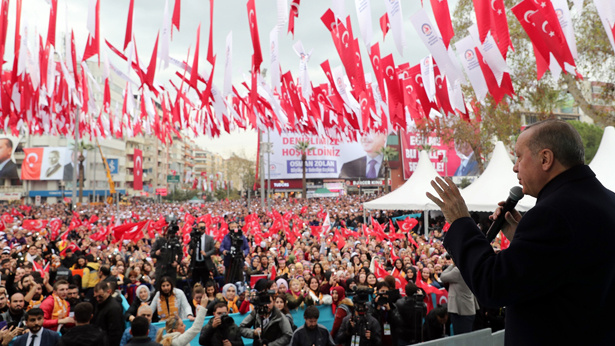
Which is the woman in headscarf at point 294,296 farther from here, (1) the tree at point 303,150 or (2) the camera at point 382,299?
(1) the tree at point 303,150

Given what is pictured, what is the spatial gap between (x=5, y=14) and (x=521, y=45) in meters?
16.8

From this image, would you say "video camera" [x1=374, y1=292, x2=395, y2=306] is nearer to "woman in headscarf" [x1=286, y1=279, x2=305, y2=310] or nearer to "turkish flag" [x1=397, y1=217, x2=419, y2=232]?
"woman in headscarf" [x1=286, y1=279, x2=305, y2=310]

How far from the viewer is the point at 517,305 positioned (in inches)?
62.4

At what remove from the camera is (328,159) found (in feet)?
279

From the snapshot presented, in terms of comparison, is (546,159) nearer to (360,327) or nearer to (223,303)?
(360,327)

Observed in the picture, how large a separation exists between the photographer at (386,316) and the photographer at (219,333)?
2037 millimetres

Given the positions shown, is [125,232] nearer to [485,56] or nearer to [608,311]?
[485,56]

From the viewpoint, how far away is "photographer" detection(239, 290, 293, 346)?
5922 millimetres

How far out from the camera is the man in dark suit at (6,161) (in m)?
69.7

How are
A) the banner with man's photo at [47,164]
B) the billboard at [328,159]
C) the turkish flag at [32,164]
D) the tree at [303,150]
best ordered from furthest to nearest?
the billboard at [328,159] → the tree at [303,150] → the turkish flag at [32,164] → the banner with man's photo at [47,164]

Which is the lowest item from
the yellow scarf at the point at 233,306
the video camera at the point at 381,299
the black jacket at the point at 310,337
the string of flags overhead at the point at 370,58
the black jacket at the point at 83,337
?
the yellow scarf at the point at 233,306

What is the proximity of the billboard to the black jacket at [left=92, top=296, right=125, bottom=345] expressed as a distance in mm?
74054

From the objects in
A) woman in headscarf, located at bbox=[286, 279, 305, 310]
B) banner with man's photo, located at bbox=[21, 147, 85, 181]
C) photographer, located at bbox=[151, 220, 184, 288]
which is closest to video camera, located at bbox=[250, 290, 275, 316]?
woman in headscarf, located at bbox=[286, 279, 305, 310]

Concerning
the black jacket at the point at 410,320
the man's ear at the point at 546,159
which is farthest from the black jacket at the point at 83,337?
the man's ear at the point at 546,159
